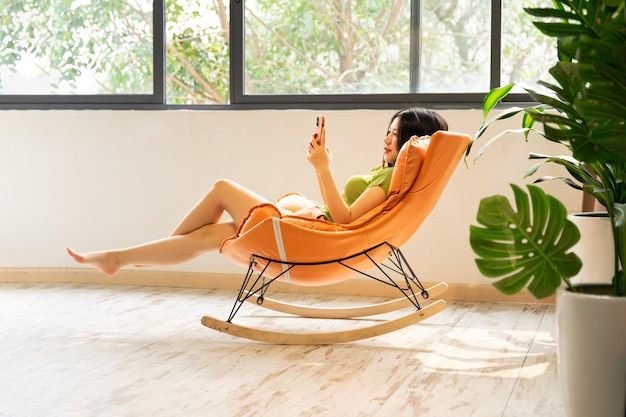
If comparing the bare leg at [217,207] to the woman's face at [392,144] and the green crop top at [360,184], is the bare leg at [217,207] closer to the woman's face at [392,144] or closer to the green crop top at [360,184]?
the green crop top at [360,184]

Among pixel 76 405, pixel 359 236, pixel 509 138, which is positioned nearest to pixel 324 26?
pixel 509 138

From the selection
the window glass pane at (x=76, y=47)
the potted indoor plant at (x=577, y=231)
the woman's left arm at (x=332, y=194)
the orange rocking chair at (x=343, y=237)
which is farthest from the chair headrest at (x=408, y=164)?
the window glass pane at (x=76, y=47)

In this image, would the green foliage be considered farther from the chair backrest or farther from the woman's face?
the woman's face

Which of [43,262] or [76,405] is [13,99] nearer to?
[43,262]

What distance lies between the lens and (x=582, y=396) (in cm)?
179

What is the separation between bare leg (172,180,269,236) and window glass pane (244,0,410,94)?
1249 millimetres

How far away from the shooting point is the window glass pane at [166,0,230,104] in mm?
4629

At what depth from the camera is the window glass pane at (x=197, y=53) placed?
463 centimetres

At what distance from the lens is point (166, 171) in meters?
4.55

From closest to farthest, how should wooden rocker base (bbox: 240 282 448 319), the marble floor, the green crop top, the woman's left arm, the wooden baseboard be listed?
the marble floor, the woman's left arm, the green crop top, wooden rocker base (bbox: 240 282 448 319), the wooden baseboard

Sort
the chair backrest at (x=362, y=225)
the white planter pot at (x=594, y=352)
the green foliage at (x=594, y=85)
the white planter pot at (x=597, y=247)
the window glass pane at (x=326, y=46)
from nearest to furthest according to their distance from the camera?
the green foliage at (x=594, y=85)
the white planter pot at (x=594, y=352)
the white planter pot at (x=597, y=247)
the chair backrest at (x=362, y=225)
the window glass pane at (x=326, y=46)

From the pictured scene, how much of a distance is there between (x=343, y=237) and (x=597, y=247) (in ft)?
2.98

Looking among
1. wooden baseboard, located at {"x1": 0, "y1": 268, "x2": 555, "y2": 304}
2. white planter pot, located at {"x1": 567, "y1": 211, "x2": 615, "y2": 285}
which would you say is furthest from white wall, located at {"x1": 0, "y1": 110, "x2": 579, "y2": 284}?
white planter pot, located at {"x1": 567, "y1": 211, "x2": 615, "y2": 285}

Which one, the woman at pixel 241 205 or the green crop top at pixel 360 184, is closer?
the woman at pixel 241 205
